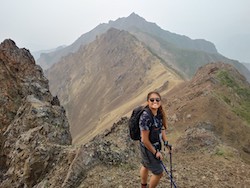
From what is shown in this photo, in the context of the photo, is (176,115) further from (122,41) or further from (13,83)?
(122,41)

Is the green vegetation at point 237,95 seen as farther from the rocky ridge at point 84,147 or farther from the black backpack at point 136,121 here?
the black backpack at point 136,121

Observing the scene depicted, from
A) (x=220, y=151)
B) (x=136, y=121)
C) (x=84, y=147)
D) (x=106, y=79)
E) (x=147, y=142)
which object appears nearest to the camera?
(x=147, y=142)

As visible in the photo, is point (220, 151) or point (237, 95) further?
point (237, 95)

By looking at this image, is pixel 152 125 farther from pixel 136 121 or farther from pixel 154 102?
pixel 154 102

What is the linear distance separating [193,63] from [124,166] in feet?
455

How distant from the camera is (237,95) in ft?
111

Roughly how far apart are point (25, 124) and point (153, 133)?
1080cm

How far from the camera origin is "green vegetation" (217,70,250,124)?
29956 millimetres

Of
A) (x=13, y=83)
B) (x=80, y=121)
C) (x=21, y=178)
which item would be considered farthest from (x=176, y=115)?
(x=80, y=121)

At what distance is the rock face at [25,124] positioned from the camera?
12.9 metres

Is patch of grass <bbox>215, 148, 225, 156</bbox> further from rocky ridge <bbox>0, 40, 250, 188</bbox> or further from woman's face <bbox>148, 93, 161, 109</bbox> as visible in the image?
woman's face <bbox>148, 93, 161, 109</bbox>

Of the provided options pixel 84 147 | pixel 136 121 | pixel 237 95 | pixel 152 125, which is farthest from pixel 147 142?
pixel 237 95

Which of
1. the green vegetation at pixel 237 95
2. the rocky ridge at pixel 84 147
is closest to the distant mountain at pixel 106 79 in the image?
the green vegetation at pixel 237 95

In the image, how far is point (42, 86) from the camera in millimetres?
25312
